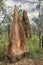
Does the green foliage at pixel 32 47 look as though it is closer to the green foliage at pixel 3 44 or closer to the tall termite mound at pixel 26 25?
the green foliage at pixel 3 44

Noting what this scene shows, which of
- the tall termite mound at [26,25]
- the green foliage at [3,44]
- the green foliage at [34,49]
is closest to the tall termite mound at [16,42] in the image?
the green foliage at [34,49]

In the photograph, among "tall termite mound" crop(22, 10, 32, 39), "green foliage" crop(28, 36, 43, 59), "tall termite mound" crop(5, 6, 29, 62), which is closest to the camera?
"tall termite mound" crop(5, 6, 29, 62)

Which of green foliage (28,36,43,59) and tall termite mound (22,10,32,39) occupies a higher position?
tall termite mound (22,10,32,39)

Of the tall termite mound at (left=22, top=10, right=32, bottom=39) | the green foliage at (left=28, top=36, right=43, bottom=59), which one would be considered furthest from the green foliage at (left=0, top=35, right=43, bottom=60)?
the tall termite mound at (left=22, top=10, right=32, bottom=39)

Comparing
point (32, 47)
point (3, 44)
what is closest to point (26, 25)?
point (32, 47)

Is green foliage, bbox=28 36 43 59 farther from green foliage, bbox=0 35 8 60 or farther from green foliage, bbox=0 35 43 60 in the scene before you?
green foliage, bbox=0 35 8 60

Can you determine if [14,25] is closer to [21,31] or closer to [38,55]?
[21,31]

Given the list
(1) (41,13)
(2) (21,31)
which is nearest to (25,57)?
(2) (21,31)

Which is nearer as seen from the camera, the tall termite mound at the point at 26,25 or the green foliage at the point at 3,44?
the green foliage at the point at 3,44

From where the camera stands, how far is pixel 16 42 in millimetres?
5941

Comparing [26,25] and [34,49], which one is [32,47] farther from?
[26,25]

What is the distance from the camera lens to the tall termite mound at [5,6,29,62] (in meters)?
5.80

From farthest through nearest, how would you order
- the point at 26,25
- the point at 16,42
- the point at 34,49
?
1. the point at 26,25
2. the point at 34,49
3. the point at 16,42

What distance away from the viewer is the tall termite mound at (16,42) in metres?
5.80
